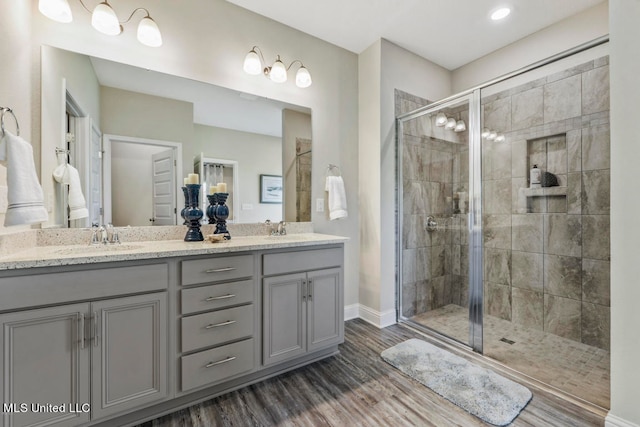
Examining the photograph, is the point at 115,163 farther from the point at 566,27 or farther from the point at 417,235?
the point at 566,27

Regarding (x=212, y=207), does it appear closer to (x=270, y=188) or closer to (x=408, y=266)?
(x=270, y=188)

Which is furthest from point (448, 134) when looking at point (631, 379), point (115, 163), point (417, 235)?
point (115, 163)

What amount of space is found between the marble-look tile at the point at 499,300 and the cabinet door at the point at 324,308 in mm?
1577

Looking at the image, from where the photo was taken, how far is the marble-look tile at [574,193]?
2.34 metres

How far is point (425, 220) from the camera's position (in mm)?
2934

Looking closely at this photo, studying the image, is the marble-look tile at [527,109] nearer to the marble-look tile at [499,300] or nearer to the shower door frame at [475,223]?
the shower door frame at [475,223]

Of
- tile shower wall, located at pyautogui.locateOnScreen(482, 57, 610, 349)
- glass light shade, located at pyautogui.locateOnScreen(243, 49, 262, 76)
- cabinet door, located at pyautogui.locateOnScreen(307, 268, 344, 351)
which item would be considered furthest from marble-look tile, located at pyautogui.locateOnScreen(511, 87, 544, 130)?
glass light shade, located at pyautogui.locateOnScreen(243, 49, 262, 76)

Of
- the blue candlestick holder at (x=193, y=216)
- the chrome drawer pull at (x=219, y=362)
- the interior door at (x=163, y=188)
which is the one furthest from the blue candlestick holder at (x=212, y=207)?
the chrome drawer pull at (x=219, y=362)

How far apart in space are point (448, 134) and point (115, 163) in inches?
109

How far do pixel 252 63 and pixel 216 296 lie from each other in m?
1.76

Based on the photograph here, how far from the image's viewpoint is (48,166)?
164 centimetres

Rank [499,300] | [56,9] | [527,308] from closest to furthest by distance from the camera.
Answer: [56,9] → [527,308] → [499,300]

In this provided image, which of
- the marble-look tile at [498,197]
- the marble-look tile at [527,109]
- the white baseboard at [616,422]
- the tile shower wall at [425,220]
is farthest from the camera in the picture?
the tile shower wall at [425,220]

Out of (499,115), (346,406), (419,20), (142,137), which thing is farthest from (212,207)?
(499,115)
